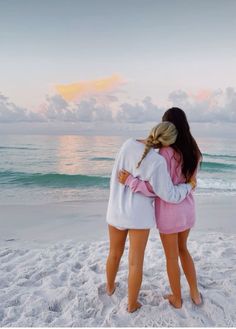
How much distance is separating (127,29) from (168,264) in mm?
8982

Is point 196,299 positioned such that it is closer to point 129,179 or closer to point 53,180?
point 129,179

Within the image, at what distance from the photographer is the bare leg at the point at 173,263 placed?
106 inches

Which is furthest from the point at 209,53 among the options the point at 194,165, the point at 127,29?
the point at 194,165

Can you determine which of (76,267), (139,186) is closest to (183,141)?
(139,186)

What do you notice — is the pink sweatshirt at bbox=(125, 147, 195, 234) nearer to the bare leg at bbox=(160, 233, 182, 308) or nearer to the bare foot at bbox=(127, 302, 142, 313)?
the bare leg at bbox=(160, 233, 182, 308)

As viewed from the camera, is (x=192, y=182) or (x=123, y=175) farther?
(x=192, y=182)

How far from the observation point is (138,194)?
101 inches

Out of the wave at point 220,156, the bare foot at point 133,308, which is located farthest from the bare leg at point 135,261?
the wave at point 220,156

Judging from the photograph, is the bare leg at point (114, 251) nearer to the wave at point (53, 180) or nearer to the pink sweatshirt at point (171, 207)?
the pink sweatshirt at point (171, 207)

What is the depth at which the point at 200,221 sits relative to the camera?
22.9 feet

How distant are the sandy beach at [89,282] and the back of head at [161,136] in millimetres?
1346

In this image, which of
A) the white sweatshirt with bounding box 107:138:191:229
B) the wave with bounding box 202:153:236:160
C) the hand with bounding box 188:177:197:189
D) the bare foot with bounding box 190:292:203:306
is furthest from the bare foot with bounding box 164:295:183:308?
the wave with bounding box 202:153:236:160

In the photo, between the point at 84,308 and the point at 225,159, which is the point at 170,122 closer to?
the point at 84,308

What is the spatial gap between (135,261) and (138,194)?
589 mm
